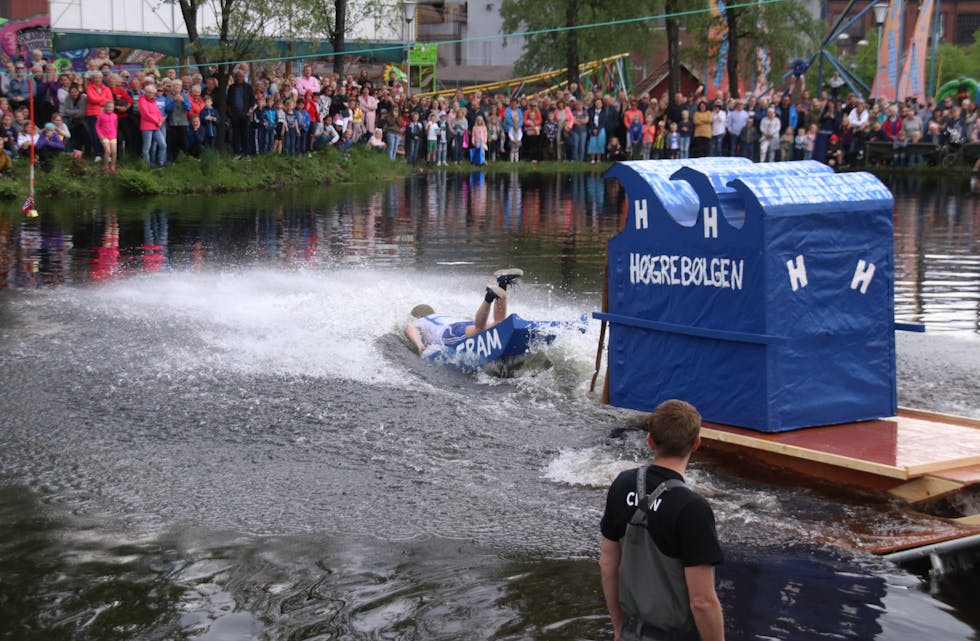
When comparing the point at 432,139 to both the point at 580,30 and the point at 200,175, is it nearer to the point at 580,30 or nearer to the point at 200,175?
the point at 200,175

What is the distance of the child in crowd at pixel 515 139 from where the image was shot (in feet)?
132

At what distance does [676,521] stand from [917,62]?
43223mm

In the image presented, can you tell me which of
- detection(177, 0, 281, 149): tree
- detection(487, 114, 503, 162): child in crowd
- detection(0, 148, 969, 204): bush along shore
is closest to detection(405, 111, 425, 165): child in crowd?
detection(0, 148, 969, 204): bush along shore

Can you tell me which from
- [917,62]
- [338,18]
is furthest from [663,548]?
[917,62]

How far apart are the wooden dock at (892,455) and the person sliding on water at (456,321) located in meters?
3.80

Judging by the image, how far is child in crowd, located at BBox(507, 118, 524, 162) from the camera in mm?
40188

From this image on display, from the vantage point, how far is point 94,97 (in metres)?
26.1

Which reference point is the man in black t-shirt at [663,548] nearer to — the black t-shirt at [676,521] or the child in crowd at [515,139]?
the black t-shirt at [676,521]

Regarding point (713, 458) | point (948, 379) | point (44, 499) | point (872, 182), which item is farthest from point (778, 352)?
point (44, 499)

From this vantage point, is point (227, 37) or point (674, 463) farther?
point (227, 37)

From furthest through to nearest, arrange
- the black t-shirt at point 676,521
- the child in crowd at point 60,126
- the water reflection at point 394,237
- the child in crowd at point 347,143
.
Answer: the child in crowd at point 347,143 → the child in crowd at point 60,126 → the water reflection at point 394,237 → the black t-shirt at point 676,521

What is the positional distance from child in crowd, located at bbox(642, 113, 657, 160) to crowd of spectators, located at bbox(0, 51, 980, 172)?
0.05 meters

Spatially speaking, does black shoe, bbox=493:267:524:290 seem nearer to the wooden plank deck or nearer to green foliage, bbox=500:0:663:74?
the wooden plank deck

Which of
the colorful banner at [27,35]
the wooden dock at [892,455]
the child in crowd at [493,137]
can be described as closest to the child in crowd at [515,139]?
the child in crowd at [493,137]
